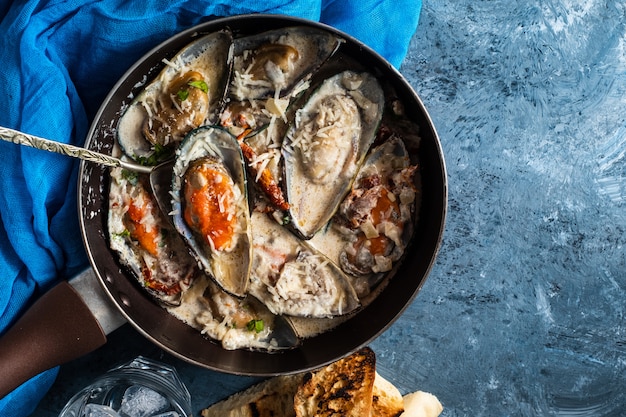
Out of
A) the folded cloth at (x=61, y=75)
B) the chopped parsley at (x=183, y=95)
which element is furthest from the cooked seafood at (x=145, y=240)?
the chopped parsley at (x=183, y=95)

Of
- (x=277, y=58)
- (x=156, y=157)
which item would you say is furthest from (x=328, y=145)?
(x=156, y=157)

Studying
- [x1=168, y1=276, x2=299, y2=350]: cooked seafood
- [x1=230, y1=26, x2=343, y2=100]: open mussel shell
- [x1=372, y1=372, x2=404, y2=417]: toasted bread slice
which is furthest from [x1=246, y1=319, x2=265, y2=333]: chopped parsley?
→ [x1=230, y1=26, x2=343, y2=100]: open mussel shell

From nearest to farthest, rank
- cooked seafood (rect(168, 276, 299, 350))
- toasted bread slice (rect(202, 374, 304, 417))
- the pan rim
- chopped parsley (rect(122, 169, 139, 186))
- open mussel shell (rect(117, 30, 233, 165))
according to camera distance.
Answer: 1. the pan rim
2. open mussel shell (rect(117, 30, 233, 165))
3. chopped parsley (rect(122, 169, 139, 186))
4. cooked seafood (rect(168, 276, 299, 350))
5. toasted bread slice (rect(202, 374, 304, 417))

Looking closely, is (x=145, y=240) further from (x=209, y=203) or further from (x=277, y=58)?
(x=277, y=58)

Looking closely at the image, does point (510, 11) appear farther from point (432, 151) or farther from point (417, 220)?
point (417, 220)

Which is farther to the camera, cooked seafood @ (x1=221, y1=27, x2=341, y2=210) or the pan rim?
cooked seafood @ (x1=221, y1=27, x2=341, y2=210)

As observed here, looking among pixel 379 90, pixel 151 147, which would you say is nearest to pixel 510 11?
pixel 379 90

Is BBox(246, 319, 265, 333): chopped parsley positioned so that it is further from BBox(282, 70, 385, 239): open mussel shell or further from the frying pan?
BBox(282, 70, 385, 239): open mussel shell
